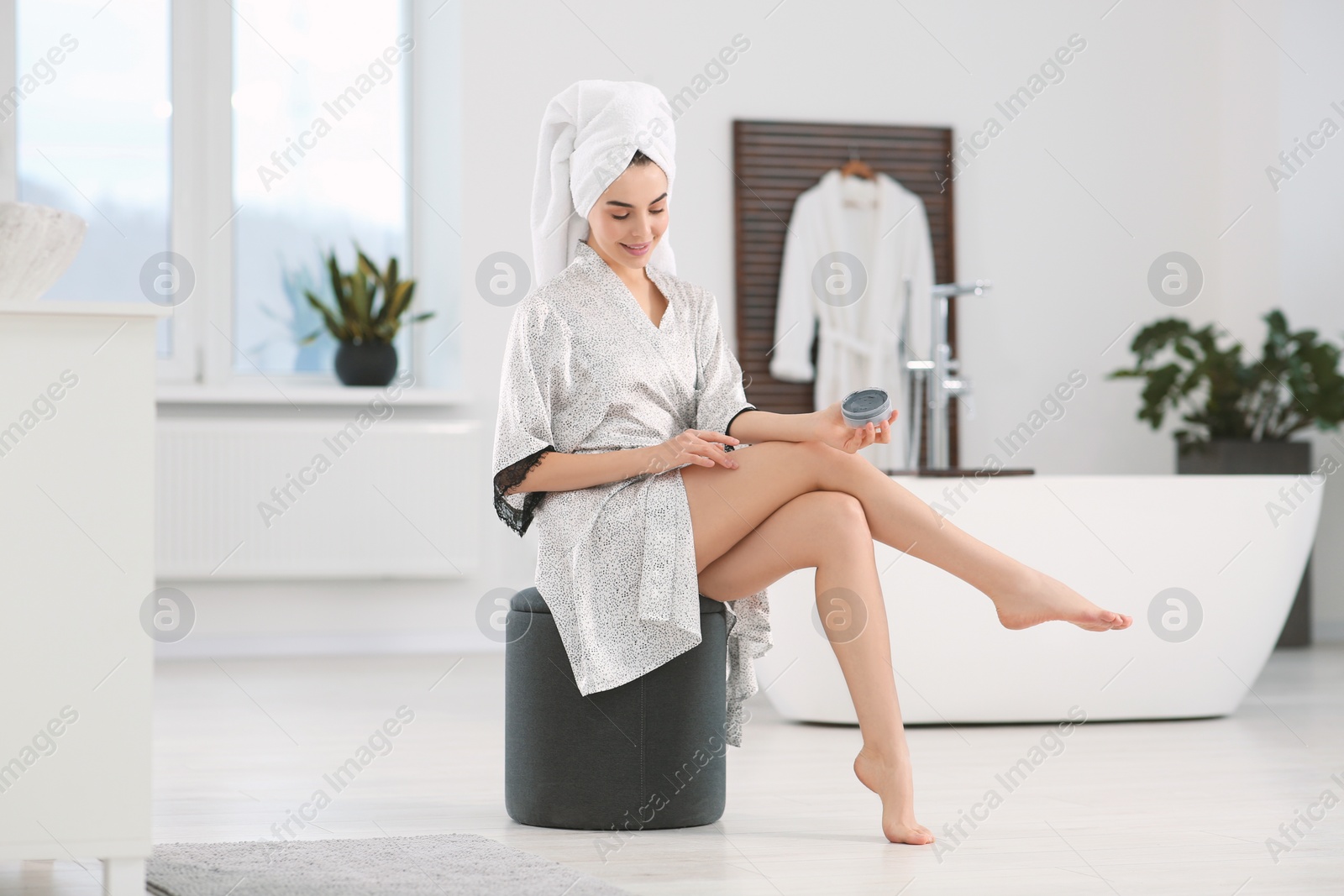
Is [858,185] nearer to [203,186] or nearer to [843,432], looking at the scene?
[203,186]

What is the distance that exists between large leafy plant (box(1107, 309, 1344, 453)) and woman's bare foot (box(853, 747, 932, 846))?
2.71 meters

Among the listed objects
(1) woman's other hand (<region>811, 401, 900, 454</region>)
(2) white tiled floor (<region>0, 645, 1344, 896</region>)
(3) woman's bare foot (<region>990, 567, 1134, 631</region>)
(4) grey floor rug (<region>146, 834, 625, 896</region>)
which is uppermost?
(1) woman's other hand (<region>811, 401, 900, 454</region>)

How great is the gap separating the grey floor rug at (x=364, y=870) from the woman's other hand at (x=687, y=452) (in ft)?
1.74

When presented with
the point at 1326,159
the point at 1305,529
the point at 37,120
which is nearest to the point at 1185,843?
the point at 1305,529

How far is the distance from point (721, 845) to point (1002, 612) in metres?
0.48

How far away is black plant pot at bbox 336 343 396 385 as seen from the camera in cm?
427

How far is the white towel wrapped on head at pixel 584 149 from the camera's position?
1985 millimetres

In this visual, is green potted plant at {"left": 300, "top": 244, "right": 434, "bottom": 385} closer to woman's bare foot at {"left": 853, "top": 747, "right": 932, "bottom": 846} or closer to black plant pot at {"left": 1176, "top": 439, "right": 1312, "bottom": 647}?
black plant pot at {"left": 1176, "top": 439, "right": 1312, "bottom": 647}

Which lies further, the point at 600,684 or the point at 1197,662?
the point at 1197,662

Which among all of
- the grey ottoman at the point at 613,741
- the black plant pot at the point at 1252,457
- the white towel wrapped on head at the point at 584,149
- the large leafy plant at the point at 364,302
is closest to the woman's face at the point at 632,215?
the white towel wrapped on head at the point at 584,149

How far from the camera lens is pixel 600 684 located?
→ 1.86 m

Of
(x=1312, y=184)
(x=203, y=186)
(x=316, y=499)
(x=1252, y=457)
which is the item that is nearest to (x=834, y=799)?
(x=316, y=499)

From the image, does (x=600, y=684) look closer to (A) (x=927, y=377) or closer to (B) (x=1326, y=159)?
(A) (x=927, y=377)

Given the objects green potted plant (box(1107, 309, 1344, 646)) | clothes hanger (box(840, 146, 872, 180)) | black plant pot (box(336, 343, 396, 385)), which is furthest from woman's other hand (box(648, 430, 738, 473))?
clothes hanger (box(840, 146, 872, 180))
